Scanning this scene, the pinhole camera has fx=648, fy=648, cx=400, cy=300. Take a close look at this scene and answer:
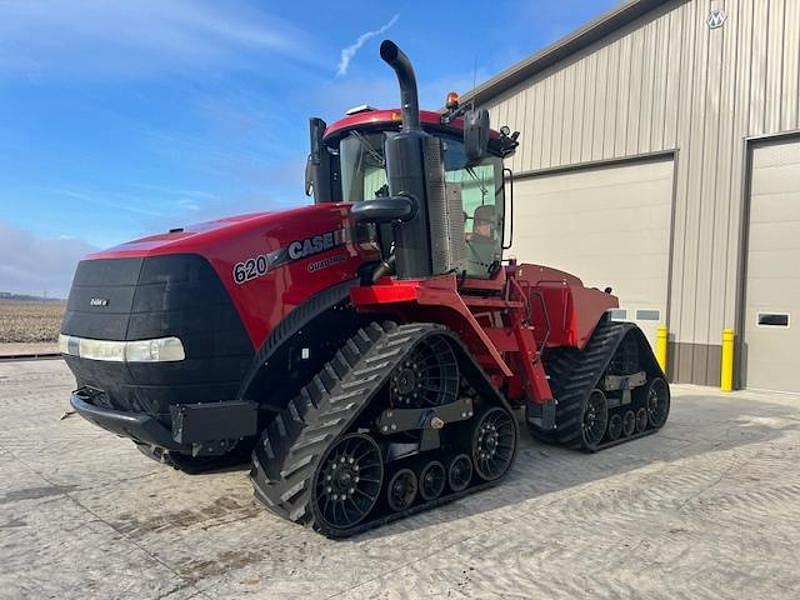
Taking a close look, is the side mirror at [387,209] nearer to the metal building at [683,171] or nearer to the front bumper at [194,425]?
the front bumper at [194,425]

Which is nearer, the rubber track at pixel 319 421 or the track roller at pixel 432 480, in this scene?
the rubber track at pixel 319 421

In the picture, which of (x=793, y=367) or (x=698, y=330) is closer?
(x=793, y=367)

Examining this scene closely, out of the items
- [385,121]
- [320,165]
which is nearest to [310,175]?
[320,165]

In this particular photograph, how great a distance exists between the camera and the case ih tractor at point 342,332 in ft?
13.0

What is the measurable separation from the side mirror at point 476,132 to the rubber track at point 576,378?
3.00 metres

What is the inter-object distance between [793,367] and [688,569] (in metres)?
8.92

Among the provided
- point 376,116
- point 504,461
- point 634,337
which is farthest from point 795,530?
point 376,116

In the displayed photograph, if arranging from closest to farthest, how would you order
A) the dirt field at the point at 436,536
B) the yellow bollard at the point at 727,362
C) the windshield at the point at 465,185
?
the dirt field at the point at 436,536 → the windshield at the point at 465,185 → the yellow bollard at the point at 727,362

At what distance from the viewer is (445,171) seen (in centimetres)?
518

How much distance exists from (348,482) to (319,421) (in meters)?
0.45

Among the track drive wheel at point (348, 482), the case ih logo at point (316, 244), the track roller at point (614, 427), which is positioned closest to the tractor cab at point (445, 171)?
the case ih logo at point (316, 244)

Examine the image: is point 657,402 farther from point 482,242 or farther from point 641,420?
point 482,242

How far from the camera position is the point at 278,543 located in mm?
4008

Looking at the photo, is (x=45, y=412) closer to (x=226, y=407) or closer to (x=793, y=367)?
(x=226, y=407)
